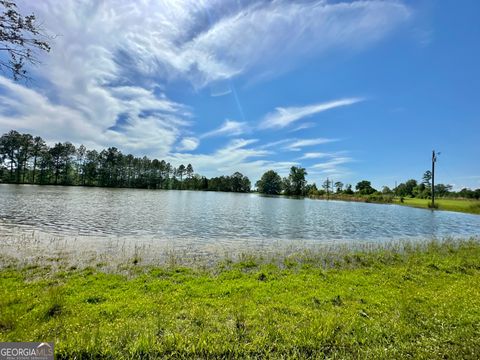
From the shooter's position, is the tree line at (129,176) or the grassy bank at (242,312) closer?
the grassy bank at (242,312)

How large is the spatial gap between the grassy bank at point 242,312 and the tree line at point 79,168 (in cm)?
11822

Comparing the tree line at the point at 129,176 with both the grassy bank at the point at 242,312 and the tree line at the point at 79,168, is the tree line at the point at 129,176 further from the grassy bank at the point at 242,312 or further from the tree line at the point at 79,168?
the grassy bank at the point at 242,312

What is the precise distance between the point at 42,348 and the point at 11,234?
1610 centimetres

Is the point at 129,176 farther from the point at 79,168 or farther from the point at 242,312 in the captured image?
the point at 242,312

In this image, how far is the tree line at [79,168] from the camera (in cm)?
9525

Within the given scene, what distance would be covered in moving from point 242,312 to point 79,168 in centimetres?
13447

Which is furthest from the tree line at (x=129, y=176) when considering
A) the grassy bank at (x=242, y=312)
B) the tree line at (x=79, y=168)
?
the grassy bank at (x=242, y=312)

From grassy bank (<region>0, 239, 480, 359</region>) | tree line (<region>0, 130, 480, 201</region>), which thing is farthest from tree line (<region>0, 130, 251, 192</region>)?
grassy bank (<region>0, 239, 480, 359</region>)

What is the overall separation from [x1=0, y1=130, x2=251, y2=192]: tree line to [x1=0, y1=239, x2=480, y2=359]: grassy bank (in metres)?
118

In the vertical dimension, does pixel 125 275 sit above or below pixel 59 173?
below

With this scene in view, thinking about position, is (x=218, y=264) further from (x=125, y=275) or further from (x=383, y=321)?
(x=383, y=321)

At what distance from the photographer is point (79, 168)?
→ 115m

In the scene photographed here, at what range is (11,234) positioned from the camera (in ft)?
50.2

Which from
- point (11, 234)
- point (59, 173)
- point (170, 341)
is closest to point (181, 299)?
point (170, 341)
